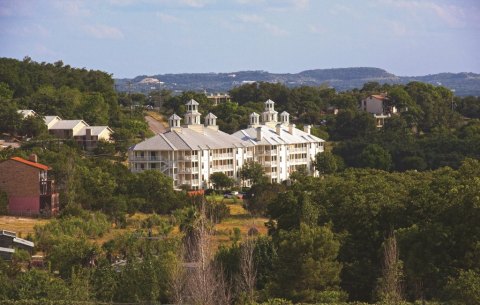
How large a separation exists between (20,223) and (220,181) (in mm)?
22051

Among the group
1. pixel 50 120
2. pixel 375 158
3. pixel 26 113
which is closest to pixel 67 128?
pixel 50 120

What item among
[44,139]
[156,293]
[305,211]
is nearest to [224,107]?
[44,139]

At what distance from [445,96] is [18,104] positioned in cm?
4209

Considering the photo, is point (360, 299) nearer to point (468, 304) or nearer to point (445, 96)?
point (468, 304)

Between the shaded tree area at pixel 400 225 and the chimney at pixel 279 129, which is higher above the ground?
the chimney at pixel 279 129

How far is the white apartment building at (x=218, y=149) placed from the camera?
71562 millimetres

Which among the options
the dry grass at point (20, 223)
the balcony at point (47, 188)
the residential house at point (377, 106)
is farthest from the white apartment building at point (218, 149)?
the residential house at point (377, 106)

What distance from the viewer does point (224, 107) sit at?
97312 millimetres

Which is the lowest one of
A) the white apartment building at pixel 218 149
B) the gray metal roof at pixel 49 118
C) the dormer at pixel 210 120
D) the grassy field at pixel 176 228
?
the grassy field at pixel 176 228

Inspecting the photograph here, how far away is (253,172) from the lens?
73312 mm

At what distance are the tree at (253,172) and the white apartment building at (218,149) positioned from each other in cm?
105

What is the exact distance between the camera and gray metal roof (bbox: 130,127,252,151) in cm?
7169

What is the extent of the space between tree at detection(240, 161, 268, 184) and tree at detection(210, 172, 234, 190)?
1.72m

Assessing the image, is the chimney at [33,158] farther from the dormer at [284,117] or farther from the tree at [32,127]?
the dormer at [284,117]
